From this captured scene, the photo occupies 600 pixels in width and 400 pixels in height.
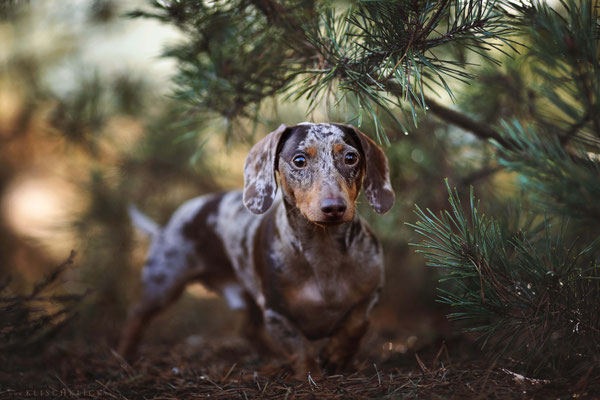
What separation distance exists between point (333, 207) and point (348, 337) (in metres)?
0.68

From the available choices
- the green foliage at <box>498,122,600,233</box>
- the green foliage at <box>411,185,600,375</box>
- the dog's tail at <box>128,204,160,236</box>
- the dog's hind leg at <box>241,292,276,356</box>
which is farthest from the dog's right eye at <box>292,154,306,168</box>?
the dog's tail at <box>128,204,160,236</box>

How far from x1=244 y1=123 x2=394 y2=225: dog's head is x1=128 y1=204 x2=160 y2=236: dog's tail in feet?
4.21

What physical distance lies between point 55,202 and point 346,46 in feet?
12.7

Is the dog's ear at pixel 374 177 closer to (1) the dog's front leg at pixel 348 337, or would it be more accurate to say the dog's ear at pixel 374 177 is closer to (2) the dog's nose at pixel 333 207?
(2) the dog's nose at pixel 333 207

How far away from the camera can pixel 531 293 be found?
4.31ft

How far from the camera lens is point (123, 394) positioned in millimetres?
1585

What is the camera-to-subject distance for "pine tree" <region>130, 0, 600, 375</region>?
1.12m

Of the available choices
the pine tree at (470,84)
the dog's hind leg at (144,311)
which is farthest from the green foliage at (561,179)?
the dog's hind leg at (144,311)

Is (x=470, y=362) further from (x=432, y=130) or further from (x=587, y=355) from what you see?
(x=432, y=130)

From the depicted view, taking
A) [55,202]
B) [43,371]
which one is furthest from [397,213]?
[55,202]

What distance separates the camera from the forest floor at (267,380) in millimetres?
1255

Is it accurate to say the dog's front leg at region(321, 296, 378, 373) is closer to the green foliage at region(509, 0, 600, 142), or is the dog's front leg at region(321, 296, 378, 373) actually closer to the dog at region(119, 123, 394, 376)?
the dog at region(119, 123, 394, 376)

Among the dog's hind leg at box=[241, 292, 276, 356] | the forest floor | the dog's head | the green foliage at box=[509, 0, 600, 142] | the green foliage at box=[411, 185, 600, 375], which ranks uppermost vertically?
the green foliage at box=[509, 0, 600, 142]

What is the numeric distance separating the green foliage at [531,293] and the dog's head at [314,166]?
15.1 inches
